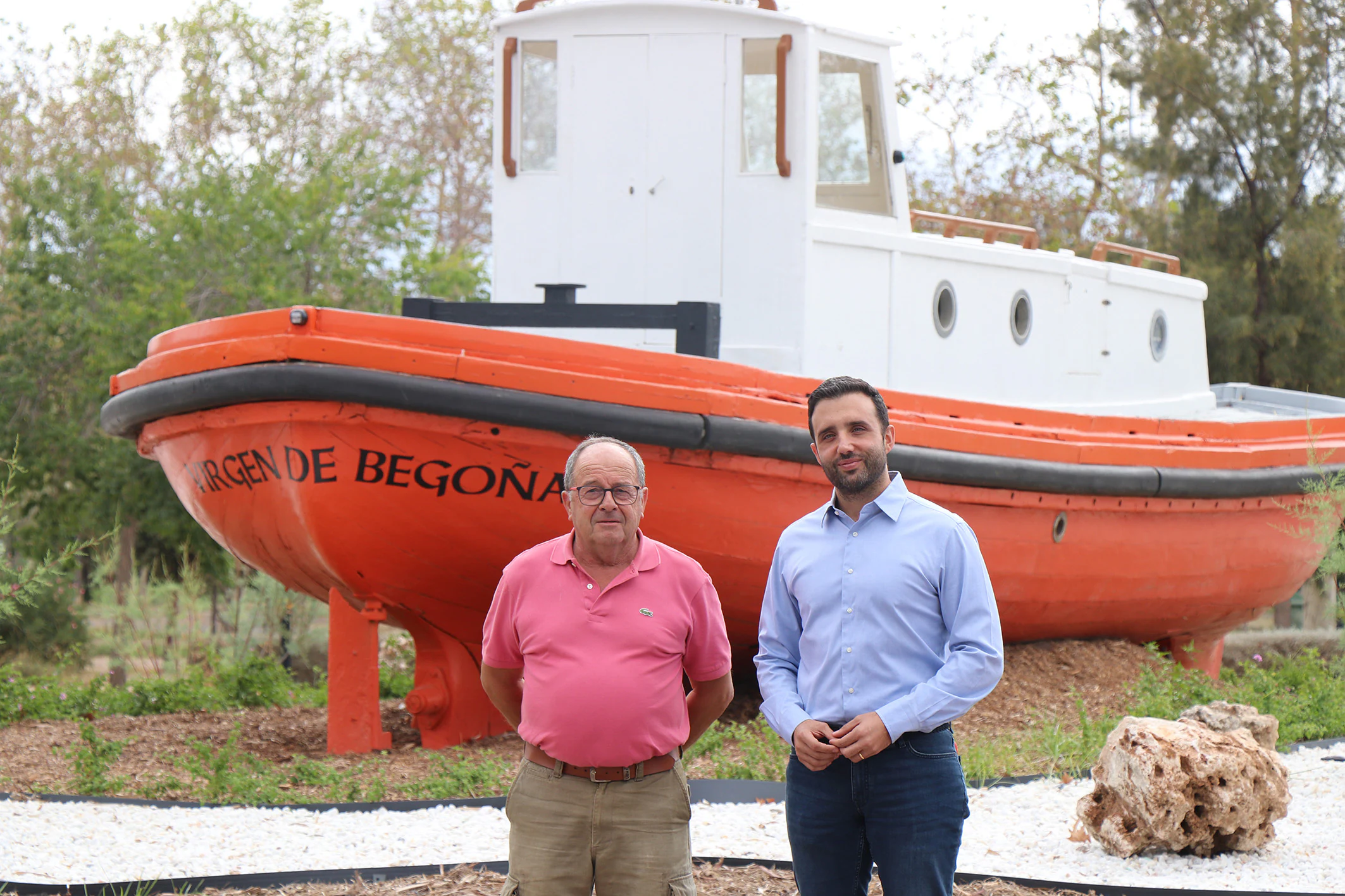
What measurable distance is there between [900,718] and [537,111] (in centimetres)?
545

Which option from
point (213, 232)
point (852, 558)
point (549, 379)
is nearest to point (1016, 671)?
point (549, 379)

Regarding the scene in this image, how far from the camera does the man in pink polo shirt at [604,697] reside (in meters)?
2.83

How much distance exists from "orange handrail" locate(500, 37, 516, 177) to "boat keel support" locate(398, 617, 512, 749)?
255 centimetres

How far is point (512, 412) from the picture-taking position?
5520mm

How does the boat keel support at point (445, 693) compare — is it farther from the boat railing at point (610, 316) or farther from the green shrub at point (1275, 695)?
the green shrub at point (1275, 695)

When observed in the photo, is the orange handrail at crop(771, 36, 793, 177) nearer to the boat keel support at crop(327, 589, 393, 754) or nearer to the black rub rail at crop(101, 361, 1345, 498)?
the black rub rail at crop(101, 361, 1345, 498)

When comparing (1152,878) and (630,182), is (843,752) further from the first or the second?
(630,182)

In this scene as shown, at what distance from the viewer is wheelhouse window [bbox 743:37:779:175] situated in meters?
7.04

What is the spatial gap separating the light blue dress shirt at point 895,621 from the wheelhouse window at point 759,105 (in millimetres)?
4439

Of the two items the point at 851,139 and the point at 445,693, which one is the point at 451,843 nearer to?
the point at 445,693

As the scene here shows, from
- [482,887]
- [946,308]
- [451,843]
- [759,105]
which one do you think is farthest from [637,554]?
[946,308]

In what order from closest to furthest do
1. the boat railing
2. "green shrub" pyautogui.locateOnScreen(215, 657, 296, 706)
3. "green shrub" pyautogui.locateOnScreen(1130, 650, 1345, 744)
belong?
the boat railing → "green shrub" pyautogui.locateOnScreen(1130, 650, 1345, 744) → "green shrub" pyautogui.locateOnScreen(215, 657, 296, 706)

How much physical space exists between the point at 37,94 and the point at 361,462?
22.7 metres

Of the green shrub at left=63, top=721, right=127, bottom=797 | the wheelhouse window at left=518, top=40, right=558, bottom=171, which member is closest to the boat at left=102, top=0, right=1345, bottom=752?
the wheelhouse window at left=518, top=40, right=558, bottom=171
